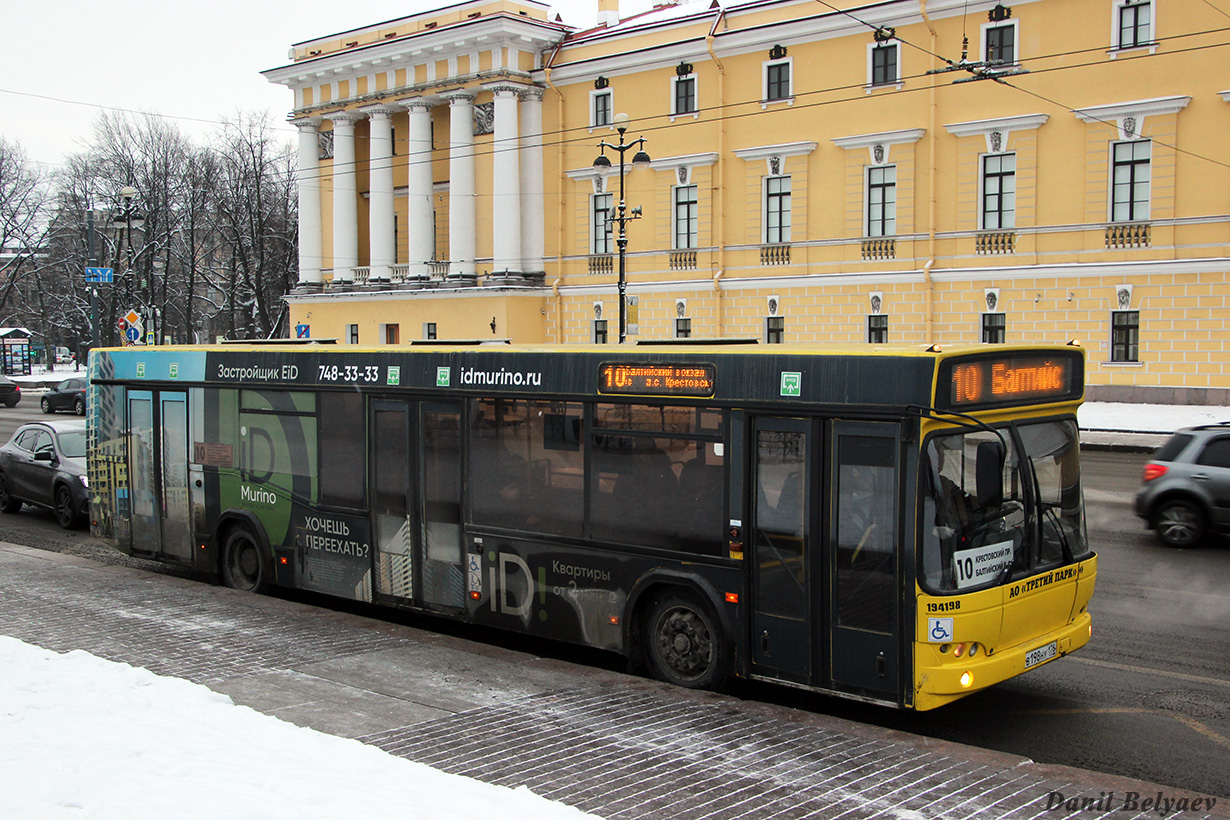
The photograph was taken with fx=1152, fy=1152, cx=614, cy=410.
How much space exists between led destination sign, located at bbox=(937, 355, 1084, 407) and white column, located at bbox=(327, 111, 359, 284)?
4580 cm

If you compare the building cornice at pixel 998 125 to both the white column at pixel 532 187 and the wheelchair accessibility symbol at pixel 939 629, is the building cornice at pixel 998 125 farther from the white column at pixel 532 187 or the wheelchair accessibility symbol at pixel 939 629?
the wheelchair accessibility symbol at pixel 939 629

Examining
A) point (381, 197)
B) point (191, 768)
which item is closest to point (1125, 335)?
point (381, 197)

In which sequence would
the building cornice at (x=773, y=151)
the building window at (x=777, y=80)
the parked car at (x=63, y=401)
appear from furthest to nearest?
1. the parked car at (x=63, y=401)
2. the building window at (x=777, y=80)
3. the building cornice at (x=773, y=151)

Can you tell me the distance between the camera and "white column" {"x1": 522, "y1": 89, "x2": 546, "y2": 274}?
149ft

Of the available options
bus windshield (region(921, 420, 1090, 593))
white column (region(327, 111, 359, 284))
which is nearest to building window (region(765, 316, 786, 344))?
white column (region(327, 111, 359, 284))

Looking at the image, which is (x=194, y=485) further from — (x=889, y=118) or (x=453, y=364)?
(x=889, y=118)

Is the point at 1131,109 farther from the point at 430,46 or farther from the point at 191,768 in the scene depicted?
the point at 191,768

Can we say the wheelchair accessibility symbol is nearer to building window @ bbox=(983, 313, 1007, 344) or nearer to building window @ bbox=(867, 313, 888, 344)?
building window @ bbox=(983, 313, 1007, 344)

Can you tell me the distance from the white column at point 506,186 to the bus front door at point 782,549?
38278 mm

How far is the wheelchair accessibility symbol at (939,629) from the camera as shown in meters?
7.14

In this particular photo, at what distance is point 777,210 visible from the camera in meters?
39.4

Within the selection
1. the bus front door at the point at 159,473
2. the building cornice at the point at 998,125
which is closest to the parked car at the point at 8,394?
the building cornice at the point at 998,125

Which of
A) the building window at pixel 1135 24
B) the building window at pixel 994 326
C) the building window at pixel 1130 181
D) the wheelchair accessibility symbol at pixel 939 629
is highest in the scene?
the building window at pixel 1135 24

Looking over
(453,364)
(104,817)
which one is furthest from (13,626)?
(104,817)
